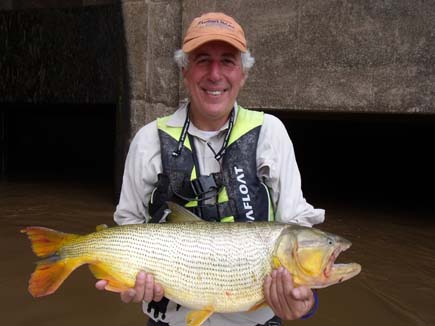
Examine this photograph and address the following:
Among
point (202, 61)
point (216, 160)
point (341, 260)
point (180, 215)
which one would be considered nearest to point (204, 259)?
point (180, 215)

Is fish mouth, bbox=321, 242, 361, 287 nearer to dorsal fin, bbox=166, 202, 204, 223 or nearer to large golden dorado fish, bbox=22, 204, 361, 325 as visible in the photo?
large golden dorado fish, bbox=22, 204, 361, 325

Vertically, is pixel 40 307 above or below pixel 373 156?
below

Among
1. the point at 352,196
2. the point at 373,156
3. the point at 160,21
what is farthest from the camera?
the point at 373,156

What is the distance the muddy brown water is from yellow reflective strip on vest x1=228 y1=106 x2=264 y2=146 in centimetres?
212

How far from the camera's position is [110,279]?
79.9 inches

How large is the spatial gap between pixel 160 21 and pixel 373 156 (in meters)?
7.72

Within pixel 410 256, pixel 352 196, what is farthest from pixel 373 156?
pixel 410 256

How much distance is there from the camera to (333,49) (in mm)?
4914

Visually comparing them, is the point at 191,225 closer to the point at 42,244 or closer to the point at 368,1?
the point at 42,244

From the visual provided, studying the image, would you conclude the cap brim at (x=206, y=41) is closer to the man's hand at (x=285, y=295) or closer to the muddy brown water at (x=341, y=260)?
the man's hand at (x=285, y=295)

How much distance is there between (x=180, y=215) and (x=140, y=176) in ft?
0.94

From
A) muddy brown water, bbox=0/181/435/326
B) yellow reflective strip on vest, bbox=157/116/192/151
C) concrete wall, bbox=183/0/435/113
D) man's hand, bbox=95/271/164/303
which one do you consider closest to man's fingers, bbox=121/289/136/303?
man's hand, bbox=95/271/164/303

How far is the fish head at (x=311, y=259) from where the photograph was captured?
1847 mm

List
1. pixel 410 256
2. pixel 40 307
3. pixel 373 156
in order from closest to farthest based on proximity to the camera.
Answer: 1. pixel 40 307
2. pixel 410 256
3. pixel 373 156
